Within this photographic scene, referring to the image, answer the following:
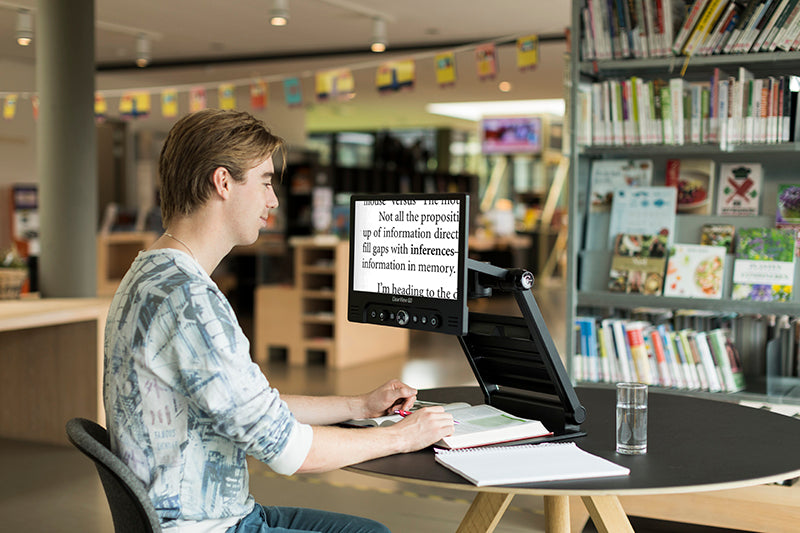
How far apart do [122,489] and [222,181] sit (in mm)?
617

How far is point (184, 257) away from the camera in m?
1.67

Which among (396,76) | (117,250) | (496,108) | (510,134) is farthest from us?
(510,134)

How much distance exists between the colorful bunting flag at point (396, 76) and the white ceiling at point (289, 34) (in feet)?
1.38

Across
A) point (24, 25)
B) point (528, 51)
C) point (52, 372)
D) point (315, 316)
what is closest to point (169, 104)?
point (24, 25)

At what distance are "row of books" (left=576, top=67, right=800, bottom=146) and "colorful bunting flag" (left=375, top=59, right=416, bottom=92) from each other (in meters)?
4.33

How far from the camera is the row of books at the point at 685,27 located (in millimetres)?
3484

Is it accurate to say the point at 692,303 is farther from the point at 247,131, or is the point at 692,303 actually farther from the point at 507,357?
the point at 247,131

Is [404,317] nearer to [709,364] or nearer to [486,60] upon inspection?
[709,364]

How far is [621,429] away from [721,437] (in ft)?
1.05

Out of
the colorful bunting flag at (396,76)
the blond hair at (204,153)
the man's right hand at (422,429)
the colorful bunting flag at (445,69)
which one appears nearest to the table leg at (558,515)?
the man's right hand at (422,429)

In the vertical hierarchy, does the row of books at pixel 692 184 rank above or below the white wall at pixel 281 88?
below

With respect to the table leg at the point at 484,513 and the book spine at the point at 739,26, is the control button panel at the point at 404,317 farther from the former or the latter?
the book spine at the point at 739,26

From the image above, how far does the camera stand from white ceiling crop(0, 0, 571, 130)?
7.56 metres

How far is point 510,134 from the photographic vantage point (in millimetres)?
15906
